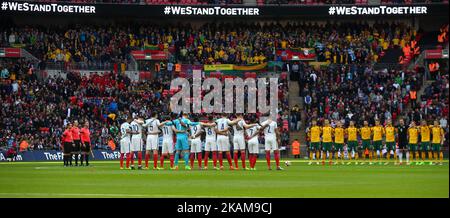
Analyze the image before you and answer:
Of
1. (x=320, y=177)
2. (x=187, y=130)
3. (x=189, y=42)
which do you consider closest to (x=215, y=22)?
(x=189, y=42)

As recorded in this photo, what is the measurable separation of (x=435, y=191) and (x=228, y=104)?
31740 millimetres

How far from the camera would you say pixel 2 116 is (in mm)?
53188

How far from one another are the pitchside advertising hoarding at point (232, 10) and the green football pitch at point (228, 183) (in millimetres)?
29452

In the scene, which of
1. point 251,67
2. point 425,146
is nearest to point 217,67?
point 251,67

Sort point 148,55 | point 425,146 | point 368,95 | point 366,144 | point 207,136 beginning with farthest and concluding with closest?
1. point 148,55
2. point 368,95
3. point 366,144
4. point 425,146
5. point 207,136

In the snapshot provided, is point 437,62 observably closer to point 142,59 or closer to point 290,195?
point 142,59

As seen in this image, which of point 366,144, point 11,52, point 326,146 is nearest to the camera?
point 326,146

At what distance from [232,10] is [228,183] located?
38510 mm

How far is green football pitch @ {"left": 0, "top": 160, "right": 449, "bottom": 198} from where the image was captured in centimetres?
2197

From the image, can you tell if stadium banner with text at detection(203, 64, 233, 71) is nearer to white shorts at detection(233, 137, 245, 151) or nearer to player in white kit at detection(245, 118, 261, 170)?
white shorts at detection(233, 137, 245, 151)

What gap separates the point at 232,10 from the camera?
207 ft

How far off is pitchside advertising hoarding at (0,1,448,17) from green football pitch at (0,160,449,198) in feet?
96.6

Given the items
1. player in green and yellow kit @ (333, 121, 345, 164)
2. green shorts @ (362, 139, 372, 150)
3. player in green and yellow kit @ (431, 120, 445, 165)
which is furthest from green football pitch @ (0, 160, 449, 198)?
green shorts @ (362, 139, 372, 150)

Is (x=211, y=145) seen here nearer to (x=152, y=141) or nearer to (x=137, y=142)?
(x=152, y=141)
